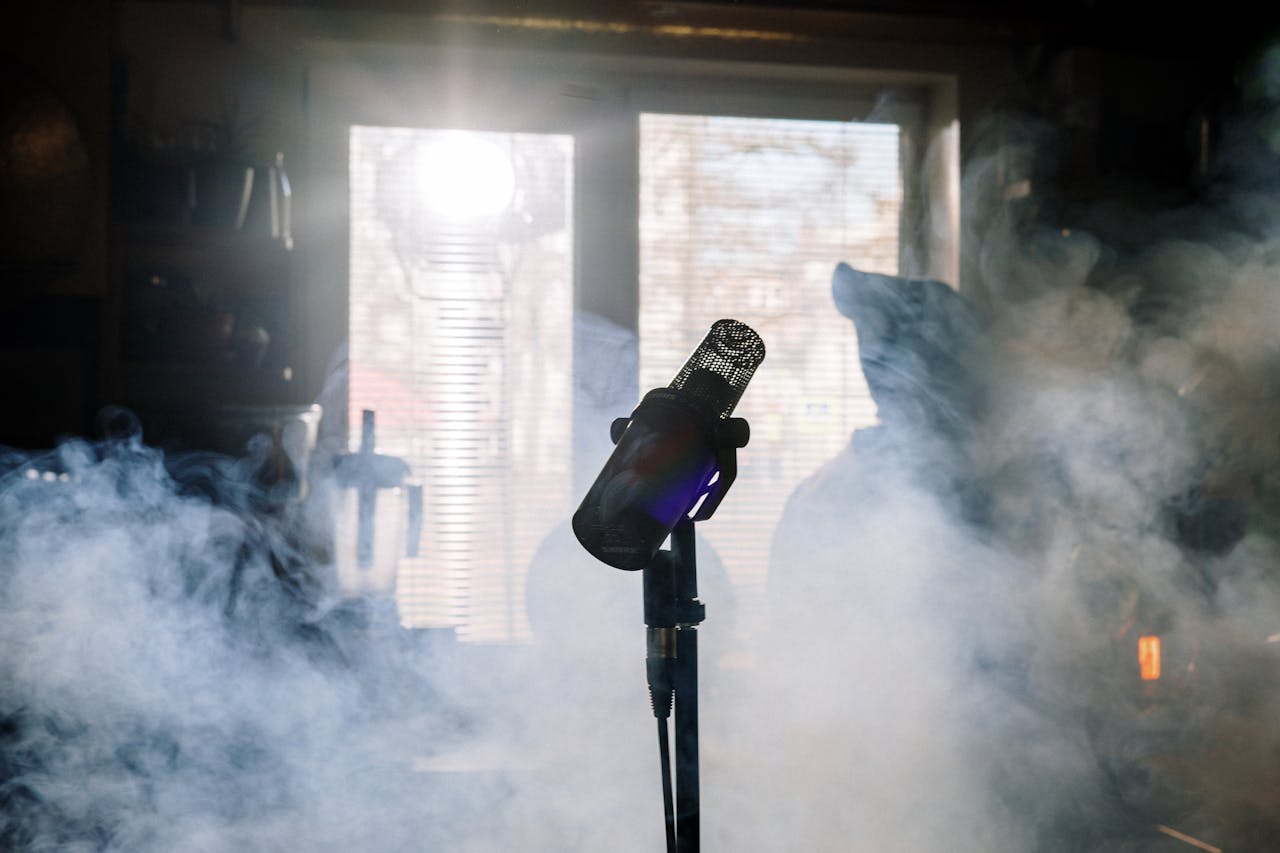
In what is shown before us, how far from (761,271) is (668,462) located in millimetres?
2629

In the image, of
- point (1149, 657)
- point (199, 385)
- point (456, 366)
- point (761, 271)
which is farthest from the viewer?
point (761, 271)

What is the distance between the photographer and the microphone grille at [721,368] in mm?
964

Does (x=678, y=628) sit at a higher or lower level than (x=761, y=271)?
lower

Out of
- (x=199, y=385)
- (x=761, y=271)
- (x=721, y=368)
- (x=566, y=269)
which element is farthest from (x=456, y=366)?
(x=721, y=368)

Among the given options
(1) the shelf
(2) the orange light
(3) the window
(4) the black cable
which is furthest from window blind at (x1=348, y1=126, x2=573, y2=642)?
(4) the black cable


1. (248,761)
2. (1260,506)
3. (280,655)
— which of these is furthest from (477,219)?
(1260,506)

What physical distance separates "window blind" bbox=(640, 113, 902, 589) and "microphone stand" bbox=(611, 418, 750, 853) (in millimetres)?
2376

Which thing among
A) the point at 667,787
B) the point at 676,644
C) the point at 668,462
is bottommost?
the point at 667,787

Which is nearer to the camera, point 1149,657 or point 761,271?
point 1149,657

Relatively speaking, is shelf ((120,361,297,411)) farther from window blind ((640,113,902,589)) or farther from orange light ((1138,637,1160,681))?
orange light ((1138,637,1160,681))

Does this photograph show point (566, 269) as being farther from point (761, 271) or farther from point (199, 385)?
point (199, 385)

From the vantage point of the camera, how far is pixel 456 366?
3.27 meters

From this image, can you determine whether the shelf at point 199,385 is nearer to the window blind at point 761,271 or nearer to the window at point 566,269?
the window at point 566,269

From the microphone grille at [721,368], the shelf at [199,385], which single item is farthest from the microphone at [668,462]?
the shelf at [199,385]
